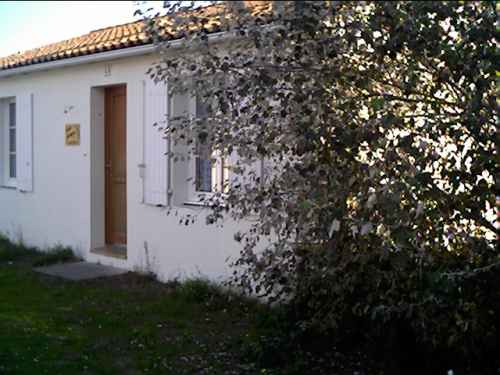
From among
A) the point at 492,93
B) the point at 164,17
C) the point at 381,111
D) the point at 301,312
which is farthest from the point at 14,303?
the point at 492,93

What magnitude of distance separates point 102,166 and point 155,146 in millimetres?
1675

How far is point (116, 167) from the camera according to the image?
34.2 feet

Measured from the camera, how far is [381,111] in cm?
461

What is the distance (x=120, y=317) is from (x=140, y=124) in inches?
116

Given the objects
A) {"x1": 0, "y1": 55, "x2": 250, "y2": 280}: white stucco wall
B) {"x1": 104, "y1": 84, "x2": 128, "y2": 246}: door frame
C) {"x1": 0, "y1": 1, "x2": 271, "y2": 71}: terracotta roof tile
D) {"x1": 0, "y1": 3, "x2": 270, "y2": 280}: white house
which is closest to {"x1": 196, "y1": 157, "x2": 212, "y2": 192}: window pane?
{"x1": 0, "y1": 3, "x2": 270, "y2": 280}: white house

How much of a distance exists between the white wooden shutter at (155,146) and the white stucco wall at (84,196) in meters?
0.15

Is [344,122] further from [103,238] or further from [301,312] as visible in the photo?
[103,238]

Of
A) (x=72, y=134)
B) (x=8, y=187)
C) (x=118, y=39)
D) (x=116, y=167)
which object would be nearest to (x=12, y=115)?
(x=8, y=187)

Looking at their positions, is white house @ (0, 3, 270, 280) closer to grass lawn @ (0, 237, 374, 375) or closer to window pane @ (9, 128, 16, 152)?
window pane @ (9, 128, 16, 152)

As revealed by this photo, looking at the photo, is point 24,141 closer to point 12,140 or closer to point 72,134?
point 12,140

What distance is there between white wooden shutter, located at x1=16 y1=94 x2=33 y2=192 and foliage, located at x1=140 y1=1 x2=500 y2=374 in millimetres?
6815

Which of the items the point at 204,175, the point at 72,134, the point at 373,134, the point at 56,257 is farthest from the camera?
the point at 72,134

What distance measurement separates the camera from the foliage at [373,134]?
448 centimetres

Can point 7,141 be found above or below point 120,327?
above
